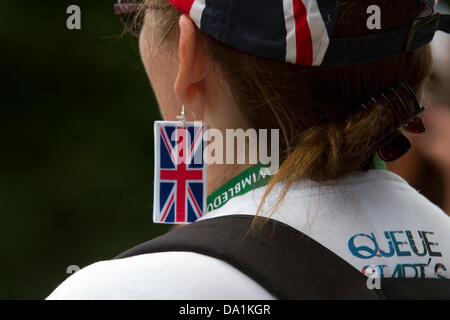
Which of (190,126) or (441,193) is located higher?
(190,126)

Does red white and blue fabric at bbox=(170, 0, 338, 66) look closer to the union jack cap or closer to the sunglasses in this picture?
the union jack cap

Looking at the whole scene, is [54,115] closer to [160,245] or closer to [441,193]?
[441,193]

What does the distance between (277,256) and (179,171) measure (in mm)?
386

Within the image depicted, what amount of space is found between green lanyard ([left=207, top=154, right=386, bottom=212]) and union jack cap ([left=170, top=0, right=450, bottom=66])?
0.22m

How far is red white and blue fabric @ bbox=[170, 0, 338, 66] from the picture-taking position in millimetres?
1080

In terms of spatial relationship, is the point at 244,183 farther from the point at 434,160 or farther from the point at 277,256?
the point at 434,160

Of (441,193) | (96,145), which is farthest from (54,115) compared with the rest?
(441,193)

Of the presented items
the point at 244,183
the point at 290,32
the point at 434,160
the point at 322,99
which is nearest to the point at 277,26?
the point at 290,32

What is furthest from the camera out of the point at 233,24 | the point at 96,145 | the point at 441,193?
the point at 96,145

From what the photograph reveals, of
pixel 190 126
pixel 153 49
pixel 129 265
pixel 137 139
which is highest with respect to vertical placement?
pixel 153 49

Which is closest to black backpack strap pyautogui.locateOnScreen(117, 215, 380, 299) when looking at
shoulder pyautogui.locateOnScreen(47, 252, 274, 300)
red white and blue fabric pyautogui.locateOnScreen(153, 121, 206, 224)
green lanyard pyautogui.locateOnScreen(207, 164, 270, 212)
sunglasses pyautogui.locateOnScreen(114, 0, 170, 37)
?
shoulder pyautogui.locateOnScreen(47, 252, 274, 300)

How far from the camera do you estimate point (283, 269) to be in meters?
0.98

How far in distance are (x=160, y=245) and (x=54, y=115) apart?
3.77 metres

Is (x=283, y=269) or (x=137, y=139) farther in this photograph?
(x=137, y=139)
